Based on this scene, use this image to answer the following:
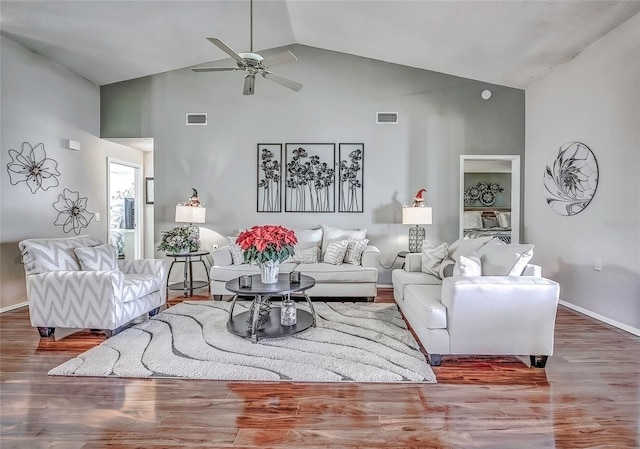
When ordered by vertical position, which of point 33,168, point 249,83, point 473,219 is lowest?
point 473,219

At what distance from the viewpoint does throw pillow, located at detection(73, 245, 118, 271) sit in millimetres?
3414

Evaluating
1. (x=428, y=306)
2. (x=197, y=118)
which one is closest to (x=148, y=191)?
(x=197, y=118)

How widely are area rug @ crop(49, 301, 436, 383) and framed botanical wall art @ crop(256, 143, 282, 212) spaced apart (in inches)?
96.3

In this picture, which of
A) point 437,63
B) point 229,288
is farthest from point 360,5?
point 229,288

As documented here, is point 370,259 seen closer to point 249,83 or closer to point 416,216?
point 416,216

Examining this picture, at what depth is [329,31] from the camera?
501 cm

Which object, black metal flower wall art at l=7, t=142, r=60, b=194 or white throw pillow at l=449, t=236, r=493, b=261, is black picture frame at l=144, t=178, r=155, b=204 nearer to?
black metal flower wall art at l=7, t=142, r=60, b=194

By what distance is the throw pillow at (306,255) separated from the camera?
498 centimetres

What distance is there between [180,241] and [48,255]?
5.49 ft

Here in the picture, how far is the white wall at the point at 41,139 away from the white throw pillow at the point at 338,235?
3.65 meters

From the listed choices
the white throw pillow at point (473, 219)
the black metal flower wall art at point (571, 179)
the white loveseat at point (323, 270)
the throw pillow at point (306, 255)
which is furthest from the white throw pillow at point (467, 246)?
the white throw pillow at point (473, 219)

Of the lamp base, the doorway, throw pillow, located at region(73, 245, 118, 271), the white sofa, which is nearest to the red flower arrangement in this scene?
the white sofa

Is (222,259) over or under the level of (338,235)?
under

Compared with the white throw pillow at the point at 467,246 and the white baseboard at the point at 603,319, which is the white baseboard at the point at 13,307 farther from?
the white baseboard at the point at 603,319
